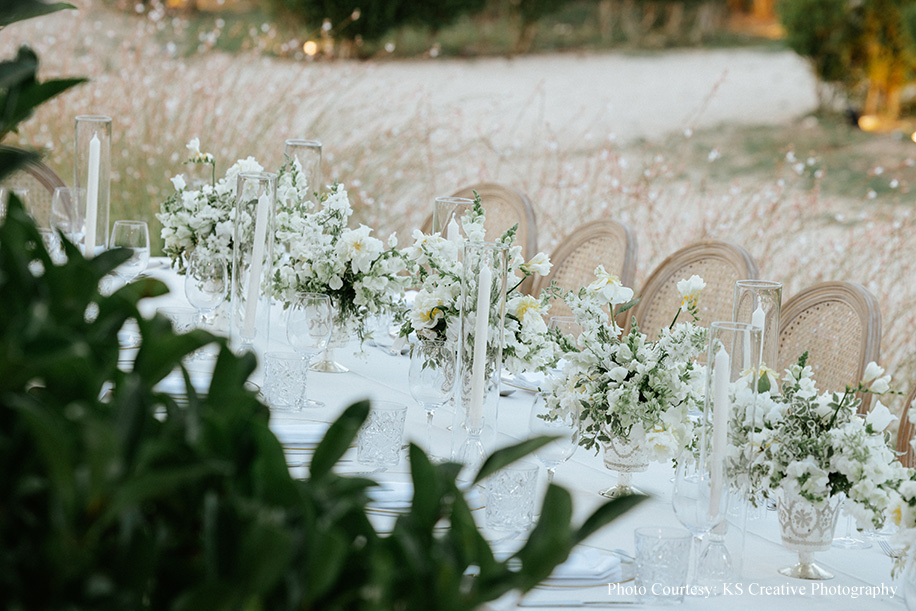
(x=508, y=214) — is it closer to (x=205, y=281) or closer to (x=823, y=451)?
(x=205, y=281)

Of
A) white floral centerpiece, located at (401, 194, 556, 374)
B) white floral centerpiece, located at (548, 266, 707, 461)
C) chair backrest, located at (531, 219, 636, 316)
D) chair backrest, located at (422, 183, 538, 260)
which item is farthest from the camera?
chair backrest, located at (422, 183, 538, 260)

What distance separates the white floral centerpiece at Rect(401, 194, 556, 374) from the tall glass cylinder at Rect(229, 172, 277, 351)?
0.85ft

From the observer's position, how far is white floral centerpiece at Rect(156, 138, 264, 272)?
232 cm

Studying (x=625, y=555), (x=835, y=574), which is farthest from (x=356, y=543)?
(x=835, y=574)

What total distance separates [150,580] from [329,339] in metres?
1.54

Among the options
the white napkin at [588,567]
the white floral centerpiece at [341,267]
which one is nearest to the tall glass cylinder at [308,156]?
the white floral centerpiece at [341,267]

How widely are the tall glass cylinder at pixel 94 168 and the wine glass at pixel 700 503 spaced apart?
1407 millimetres

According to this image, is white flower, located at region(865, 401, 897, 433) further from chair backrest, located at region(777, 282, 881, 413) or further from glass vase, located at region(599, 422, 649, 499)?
chair backrest, located at region(777, 282, 881, 413)

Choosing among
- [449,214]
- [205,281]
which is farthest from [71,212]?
[449,214]

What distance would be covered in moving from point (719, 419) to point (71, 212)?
1.77 m

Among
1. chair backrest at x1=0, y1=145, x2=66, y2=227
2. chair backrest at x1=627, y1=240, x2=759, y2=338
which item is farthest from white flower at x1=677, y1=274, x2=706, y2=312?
chair backrest at x1=0, y1=145, x2=66, y2=227

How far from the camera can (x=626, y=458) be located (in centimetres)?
164

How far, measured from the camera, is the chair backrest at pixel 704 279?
2.73 meters

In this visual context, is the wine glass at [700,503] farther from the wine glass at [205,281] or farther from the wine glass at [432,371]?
the wine glass at [205,281]
